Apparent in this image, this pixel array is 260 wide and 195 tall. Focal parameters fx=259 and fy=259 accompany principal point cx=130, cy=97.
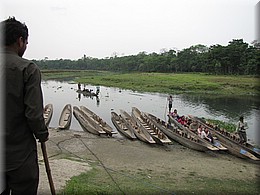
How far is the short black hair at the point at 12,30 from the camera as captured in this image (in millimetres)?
2016

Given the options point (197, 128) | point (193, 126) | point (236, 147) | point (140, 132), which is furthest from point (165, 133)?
point (236, 147)

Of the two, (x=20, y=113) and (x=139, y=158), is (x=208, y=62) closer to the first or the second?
(x=139, y=158)

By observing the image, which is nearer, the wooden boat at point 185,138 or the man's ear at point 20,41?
the man's ear at point 20,41

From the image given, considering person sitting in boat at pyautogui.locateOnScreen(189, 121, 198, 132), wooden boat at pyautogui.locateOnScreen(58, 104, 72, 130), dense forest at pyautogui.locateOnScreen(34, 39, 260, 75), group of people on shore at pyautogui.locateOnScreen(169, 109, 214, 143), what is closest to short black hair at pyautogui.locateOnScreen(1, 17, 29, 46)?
group of people on shore at pyautogui.locateOnScreen(169, 109, 214, 143)

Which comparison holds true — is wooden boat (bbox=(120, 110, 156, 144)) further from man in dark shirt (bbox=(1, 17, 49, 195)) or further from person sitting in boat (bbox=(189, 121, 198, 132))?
man in dark shirt (bbox=(1, 17, 49, 195))

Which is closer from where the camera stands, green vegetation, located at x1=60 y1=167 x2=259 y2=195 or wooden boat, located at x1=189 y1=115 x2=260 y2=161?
green vegetation, located at x1=60 y1=167 x2=259 y2=195

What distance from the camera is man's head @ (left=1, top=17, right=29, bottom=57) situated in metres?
2.02

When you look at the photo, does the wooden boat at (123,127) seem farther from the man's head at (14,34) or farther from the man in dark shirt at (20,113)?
the man's head at (14,34)

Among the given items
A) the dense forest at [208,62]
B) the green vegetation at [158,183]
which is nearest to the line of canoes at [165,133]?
the green vegetation at [158,183]

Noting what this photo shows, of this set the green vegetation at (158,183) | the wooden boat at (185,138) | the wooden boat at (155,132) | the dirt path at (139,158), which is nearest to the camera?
the green vegetation at (158,183)

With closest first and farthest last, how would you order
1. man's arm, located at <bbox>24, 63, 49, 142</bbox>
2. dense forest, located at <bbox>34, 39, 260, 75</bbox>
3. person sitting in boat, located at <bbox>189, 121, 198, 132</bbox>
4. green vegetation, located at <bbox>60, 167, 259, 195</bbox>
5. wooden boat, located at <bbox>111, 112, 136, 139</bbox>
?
1. man's arm, located at <bbox>24, 63, 49, 142</bbox>
2. green vegetation, located at <bbox>60, 167, 259, 195</bbox>
3. wooden boat, located at <bbox>111, 112, 136, 139</bbox>
4. person sitting in boat, located at <bbox>189, 121, 198, 132</bbox>
5. dense forest, located at <bbox>34, 39, 260, 75</bbox>

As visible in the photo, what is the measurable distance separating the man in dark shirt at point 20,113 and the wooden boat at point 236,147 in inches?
401

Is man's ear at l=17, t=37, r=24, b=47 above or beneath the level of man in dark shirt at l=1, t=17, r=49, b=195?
above

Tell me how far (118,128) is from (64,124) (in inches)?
132
